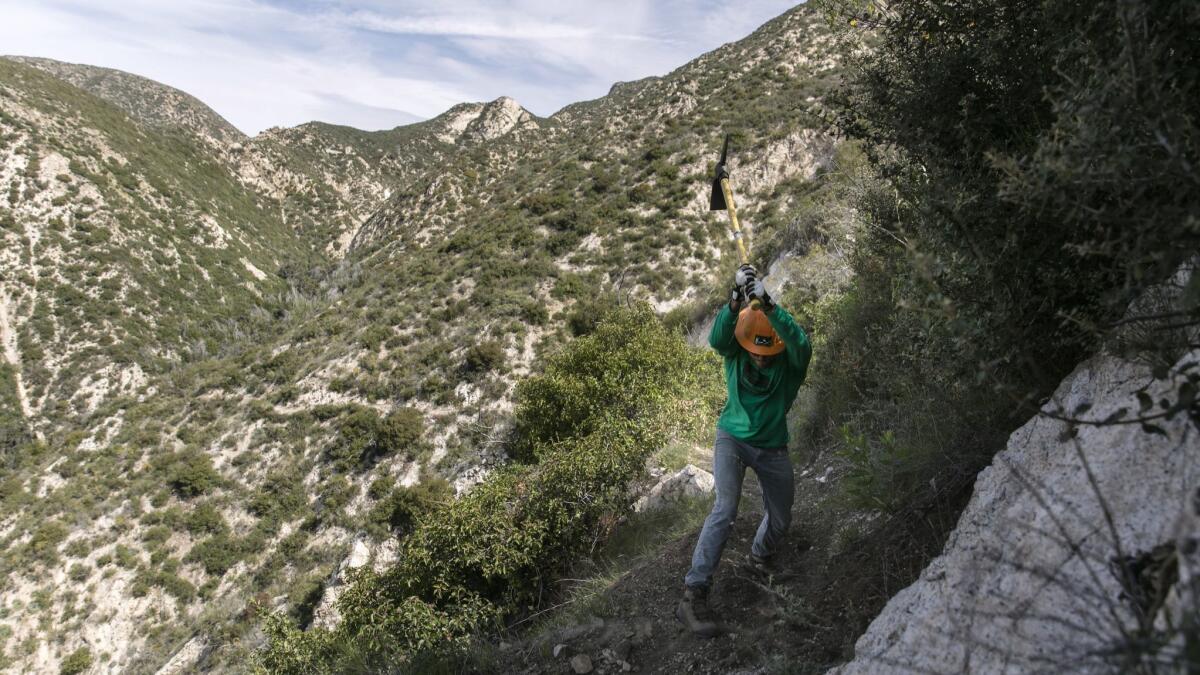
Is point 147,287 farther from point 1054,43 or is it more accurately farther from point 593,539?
point 1054,43

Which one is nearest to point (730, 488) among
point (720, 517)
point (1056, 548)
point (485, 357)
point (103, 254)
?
point (720, 517)

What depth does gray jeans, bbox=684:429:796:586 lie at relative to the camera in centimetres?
368

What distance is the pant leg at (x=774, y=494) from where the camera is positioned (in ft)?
12.2

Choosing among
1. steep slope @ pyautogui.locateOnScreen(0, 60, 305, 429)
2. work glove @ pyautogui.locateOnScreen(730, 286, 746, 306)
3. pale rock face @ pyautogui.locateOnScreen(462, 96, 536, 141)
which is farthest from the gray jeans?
pale rock face @ pyautogui.locateOnScreen(462, 96, 536, 141)

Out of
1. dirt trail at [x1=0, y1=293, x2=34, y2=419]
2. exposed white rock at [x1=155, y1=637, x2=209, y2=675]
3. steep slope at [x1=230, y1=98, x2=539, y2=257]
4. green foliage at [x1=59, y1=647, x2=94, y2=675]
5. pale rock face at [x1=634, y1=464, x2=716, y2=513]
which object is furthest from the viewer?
steep slope at [x1=230, y1=98, x2=539, y2=257]

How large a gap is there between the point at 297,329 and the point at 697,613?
29734 millimetres

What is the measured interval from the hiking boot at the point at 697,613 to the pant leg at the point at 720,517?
0.22ft

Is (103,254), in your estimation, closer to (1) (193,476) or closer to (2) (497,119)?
(1) (193,476)

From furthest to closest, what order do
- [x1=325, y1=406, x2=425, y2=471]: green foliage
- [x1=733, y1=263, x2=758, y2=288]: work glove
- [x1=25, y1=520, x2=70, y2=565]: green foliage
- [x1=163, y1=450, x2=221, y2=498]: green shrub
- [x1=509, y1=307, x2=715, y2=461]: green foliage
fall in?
[x1=163, y1=450, x2=221, y2=498]: green shrub → [x1=25, y1=520, x2=70, y2=565]: green foliage → [x1=325, y1=406, x2=425, y2=471]: green foliage → [x1=509, y1=307, x2=715, y2=461]: green foliage → [x1=733, y1=263, x2=758, y2=288]: work glove

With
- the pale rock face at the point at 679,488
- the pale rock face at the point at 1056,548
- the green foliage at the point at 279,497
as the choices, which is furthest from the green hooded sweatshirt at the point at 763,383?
the green foliage at the point at 279,497

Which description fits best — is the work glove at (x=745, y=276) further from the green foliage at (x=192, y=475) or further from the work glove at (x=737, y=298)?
the green foliage at (x=192, y=475)

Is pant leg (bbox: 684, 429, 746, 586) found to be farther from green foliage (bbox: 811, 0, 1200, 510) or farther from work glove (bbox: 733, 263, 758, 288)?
work glove (bbox: 733, 263, 758, 288)

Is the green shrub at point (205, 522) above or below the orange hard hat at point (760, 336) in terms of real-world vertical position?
below

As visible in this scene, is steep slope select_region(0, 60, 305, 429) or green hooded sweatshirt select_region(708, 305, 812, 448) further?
steep slope select_region(0, 60, 305, 429)
